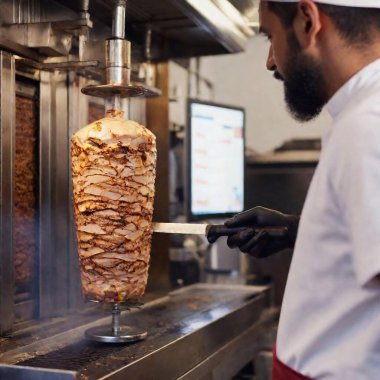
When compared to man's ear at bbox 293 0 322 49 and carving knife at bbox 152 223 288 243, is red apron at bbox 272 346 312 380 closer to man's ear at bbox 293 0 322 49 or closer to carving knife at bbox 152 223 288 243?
carving knife at bbox 152 223 288 243

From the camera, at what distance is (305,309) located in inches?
41.3

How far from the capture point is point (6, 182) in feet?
4.95

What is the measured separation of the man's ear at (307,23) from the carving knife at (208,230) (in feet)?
1.52

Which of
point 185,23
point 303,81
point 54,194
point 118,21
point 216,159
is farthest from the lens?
point 216,159

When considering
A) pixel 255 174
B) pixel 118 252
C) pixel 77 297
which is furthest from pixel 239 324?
pixel 255 174

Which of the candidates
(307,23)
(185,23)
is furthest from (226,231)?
(185,23)

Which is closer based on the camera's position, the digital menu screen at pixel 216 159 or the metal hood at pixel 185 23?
the metal hood at pixel 185 23

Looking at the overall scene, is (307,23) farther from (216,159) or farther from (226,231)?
(216,159)

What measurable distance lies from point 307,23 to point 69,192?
897mm

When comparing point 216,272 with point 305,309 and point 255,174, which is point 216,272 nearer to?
point 255,174

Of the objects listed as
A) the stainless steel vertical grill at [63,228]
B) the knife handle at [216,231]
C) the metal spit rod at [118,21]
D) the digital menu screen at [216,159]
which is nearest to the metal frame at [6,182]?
the stainless steel vertical grill at [63,228]

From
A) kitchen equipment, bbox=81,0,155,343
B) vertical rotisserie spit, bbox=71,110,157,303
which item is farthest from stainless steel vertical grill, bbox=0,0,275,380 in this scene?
vertical rotisserie spit, bbox=71,110,157,303

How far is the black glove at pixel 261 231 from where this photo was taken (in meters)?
1.44

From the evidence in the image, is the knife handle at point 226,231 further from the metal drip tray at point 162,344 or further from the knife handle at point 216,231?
the metal drip tray at point 162,344
